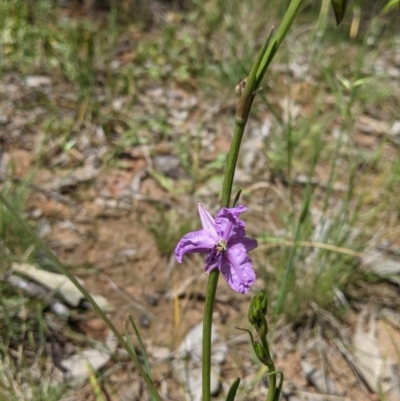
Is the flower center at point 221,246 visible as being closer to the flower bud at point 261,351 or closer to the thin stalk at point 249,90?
the thin stalk at point 249,90

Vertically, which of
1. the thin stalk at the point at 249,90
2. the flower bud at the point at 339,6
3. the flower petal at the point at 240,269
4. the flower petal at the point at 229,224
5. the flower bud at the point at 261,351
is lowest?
the flower bud at the point at 261,351

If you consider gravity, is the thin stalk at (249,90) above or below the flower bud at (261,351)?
above

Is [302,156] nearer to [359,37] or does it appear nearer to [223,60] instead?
[223,60]

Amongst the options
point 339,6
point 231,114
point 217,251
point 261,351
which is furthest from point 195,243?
point 231,114

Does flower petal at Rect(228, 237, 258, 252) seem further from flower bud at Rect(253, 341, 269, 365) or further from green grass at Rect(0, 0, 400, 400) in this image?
green grass at Rect(0, 0, 400, 400)

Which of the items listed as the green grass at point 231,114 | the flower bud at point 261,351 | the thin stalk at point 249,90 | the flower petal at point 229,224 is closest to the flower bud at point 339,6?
the thin stalk at point 249,90

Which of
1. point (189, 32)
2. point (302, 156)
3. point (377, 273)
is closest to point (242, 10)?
point (189, 32)

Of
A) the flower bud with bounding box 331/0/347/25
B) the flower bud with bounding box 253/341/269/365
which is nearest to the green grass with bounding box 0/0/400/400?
the flower bud with bounding box 253/341/269/365
